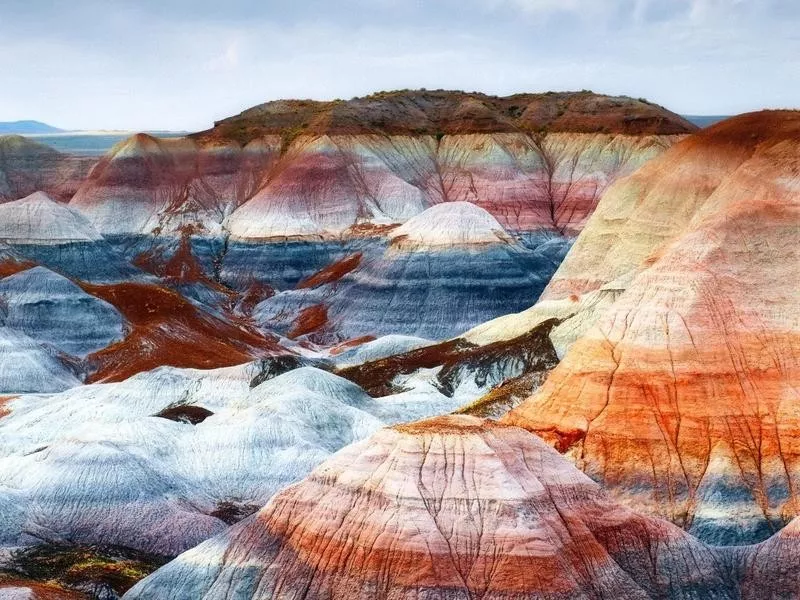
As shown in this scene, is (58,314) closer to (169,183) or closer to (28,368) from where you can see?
(28,368)

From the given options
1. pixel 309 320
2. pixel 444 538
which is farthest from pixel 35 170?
pixel 444 538

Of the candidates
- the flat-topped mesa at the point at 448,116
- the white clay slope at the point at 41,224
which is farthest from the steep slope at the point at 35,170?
the white clay slope at the point at 41,224

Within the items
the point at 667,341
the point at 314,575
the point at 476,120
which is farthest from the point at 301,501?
the point at 476,120

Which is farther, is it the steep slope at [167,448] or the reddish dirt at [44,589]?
the steep slope at [167,448]

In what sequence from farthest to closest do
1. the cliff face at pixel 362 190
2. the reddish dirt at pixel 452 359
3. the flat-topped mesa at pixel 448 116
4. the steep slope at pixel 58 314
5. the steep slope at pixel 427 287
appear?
the flat-topped mesa at pixel 448 116 → the cliff face at pixel 362 190 → the steep slope at pixel 427 287 → the steep slope at pixel 58 314 → the reddish dirt at pixel 452 359

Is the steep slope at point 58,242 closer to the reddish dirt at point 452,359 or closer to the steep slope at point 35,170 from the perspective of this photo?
the reddish dirt at point 452,359

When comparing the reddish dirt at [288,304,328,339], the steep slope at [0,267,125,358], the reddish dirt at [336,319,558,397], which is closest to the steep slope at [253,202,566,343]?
the reddish dirt at [288,304,328,339]

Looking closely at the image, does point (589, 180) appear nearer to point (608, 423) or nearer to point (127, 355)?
point (127, 355)
